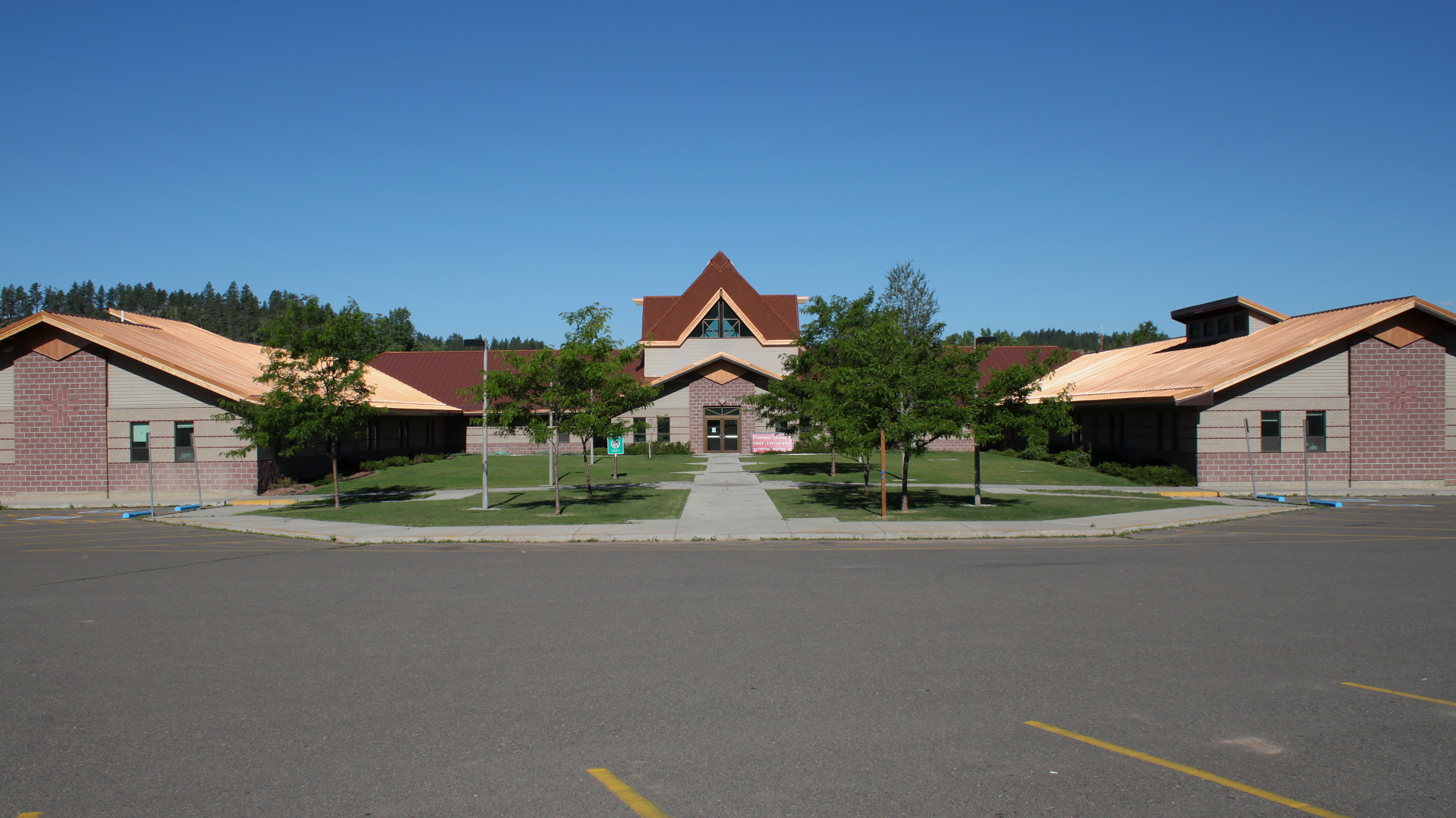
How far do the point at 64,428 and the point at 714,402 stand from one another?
3055cm

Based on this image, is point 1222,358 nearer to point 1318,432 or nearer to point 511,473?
point 1318,432

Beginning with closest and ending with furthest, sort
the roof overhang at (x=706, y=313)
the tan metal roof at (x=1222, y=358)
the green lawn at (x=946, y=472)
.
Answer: the tan metal roof at (x=1222, y=358), the green lawn at (x=946, y=472), the roof overhang at (x=706, y=313)

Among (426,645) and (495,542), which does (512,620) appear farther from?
(495,542)

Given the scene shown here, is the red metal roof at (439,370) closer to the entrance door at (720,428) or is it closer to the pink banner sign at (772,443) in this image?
the entrance door at (720,428)

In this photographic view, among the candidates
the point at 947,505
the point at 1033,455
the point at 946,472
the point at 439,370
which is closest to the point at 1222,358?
the point at 946,472

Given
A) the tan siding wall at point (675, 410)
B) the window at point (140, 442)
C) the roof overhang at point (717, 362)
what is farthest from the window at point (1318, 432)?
the window at point (140, 442)

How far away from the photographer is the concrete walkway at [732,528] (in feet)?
59.5

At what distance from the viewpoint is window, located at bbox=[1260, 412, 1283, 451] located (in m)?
30.2

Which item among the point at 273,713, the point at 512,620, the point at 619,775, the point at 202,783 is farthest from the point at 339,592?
the point at 619,775

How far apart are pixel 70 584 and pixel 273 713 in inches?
344

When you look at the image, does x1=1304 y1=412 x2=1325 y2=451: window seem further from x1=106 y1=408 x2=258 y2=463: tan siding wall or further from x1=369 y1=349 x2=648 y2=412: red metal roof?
x1=106 y1=408 x2=258 y2=463: tan siding wall

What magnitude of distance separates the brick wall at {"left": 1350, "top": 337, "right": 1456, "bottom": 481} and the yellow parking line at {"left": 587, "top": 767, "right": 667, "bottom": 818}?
33633 mm

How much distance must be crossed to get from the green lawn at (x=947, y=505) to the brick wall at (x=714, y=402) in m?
22.8

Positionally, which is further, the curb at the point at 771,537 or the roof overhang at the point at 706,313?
the roof overhang at the point at 706,313
